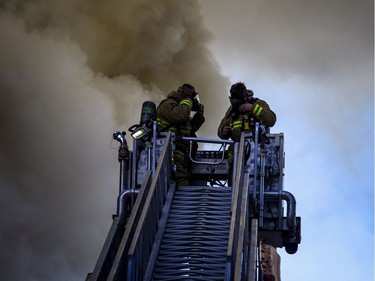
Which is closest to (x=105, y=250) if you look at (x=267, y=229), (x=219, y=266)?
(x=219, y=266)

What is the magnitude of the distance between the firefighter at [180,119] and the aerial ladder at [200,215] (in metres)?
0.31

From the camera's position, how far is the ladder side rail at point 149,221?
16141mm

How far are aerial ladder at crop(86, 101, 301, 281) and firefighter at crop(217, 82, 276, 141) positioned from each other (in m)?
0.29

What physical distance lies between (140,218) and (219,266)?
1235 millimetres

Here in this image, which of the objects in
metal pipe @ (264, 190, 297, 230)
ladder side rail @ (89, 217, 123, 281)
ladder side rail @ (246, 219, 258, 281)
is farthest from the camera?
metal pipe @ (264, 190, 297, 230)

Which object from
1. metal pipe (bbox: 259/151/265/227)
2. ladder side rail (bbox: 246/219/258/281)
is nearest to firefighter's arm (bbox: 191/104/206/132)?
metal pipe (bbox: 259/151/265/227)

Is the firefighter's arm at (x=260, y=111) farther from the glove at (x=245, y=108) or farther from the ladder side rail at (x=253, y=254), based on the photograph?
the ladder side rail at (x=253, y=254)

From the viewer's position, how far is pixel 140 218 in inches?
658

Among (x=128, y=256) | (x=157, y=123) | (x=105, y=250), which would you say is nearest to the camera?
(x=128, y=256)

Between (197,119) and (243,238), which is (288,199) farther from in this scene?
(243,238)

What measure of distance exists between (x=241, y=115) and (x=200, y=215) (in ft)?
8.90

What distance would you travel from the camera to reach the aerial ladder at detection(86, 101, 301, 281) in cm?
1655

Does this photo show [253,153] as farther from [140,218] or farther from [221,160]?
[140,218]

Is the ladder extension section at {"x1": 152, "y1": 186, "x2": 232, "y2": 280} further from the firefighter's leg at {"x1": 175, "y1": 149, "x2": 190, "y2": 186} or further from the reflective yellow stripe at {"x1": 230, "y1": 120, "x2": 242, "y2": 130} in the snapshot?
the reflective yellow stripe at {"x1": 230, "y1": 120, "x2": 242, "y2": 130}
